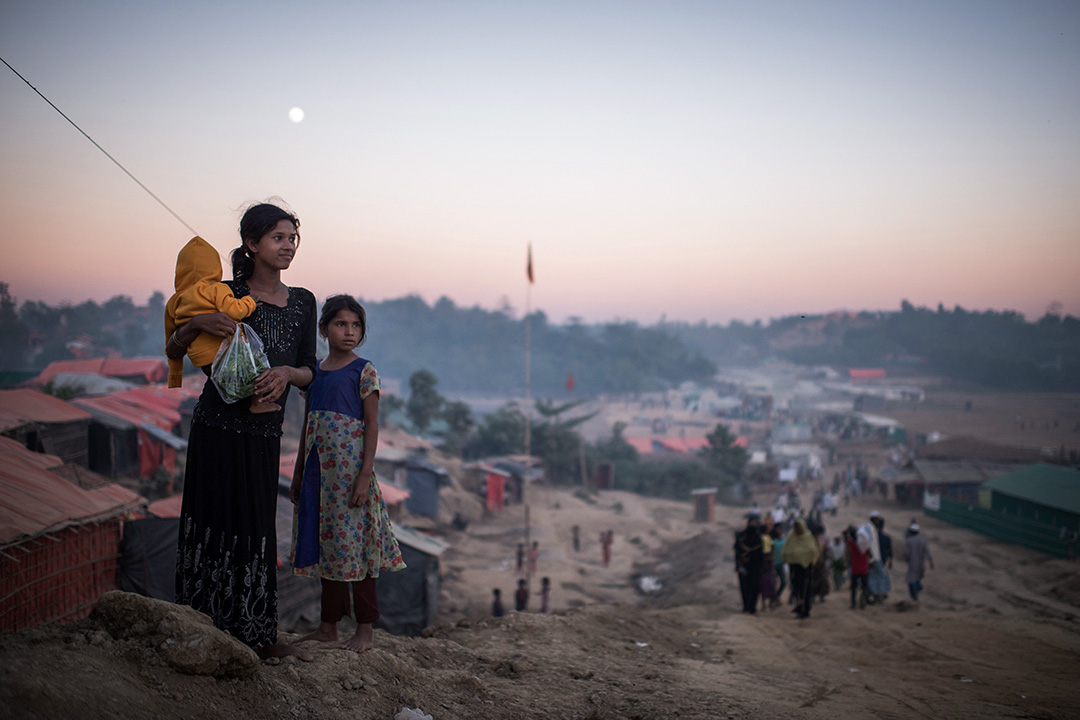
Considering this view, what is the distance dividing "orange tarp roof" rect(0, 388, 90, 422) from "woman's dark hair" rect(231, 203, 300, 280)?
10.3 m

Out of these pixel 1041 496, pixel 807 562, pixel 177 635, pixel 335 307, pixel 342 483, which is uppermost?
pixel 335 307

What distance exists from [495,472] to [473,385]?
5799 cm

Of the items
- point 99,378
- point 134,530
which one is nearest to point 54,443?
point 134,530

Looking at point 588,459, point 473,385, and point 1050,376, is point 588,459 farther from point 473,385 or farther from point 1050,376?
point 473,385

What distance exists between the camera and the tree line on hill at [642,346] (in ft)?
173

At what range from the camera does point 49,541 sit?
5.78 metres

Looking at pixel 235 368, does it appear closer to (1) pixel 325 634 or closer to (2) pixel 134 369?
(1) pixel 325 634

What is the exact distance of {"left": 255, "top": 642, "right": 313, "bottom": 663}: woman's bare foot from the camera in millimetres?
2682

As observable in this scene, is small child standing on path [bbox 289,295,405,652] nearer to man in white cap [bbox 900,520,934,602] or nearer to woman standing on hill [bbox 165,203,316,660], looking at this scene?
woman standing on hill [bbox 165,203,316,660]

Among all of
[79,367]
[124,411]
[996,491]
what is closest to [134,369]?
[79,367]

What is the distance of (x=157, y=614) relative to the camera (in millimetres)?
2393

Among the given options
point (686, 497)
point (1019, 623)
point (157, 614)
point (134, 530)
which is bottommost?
point (686, 497)

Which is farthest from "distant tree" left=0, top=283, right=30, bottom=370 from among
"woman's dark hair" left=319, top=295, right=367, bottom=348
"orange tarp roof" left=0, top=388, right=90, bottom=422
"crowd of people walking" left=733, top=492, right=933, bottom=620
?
"woman's dark hair" left=319, top=295, right=367, bottom=348

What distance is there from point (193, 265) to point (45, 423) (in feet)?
40.2
